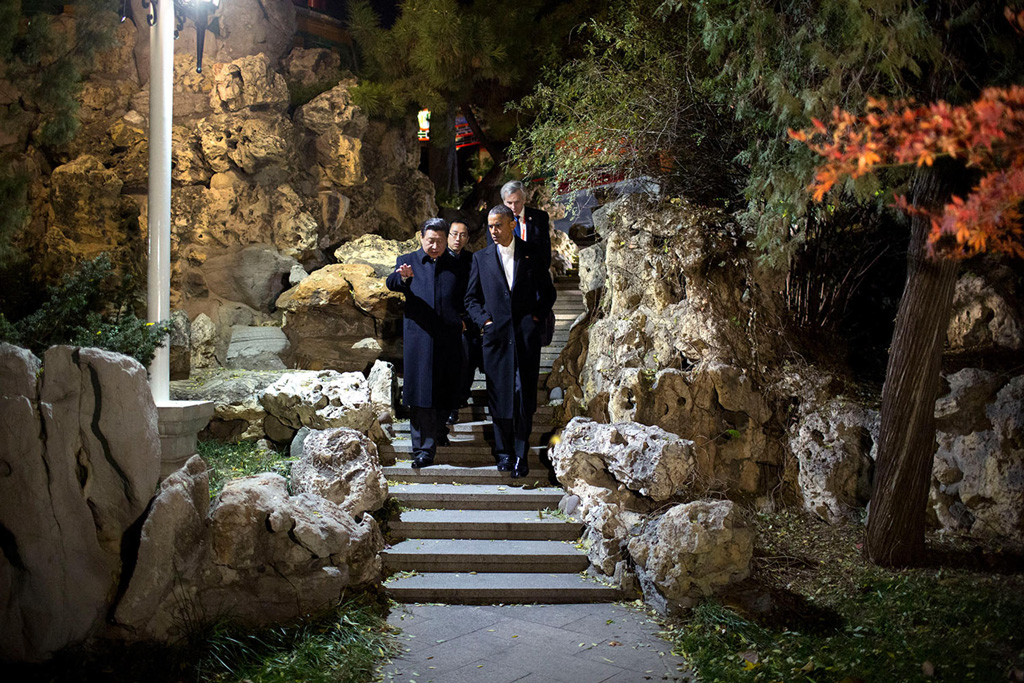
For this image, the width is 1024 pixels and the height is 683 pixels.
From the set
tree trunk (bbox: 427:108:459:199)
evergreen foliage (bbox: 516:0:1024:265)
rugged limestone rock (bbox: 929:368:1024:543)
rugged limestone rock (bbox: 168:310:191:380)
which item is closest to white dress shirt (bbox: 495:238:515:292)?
evergreen foliage (bbox: 516:0:1024:265)

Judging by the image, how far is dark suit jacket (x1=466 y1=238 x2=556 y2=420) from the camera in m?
6.57

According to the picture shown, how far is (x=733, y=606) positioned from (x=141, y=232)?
8.51 m

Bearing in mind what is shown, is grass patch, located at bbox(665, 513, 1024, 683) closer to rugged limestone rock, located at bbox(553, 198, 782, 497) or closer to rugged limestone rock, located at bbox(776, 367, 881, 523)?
rugged limestone rock, located at bbox(776, 367, 881, 523)

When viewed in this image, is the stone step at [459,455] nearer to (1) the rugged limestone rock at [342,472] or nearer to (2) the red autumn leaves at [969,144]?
(1) the rugged limestone rock at [342,472]

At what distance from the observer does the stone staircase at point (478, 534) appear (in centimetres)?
543

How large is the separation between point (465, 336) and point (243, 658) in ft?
12.6

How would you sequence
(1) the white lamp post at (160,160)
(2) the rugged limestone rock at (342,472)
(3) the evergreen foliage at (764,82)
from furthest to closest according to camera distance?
1. (1) the white lamp post at (160,160)
2. (2) the rugged limestone rock at (342,472)
3. (3) the evergreen foliage at (764,82)

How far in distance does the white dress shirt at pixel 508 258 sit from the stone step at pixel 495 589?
8.41ft

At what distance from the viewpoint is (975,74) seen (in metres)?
5.15

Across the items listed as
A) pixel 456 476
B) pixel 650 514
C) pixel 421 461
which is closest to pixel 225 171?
pixel 421 461

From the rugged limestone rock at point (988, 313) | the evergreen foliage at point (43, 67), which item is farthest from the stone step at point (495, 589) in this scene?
the evergreen foliage at point (43, 67)

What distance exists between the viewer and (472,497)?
6469 millimetres

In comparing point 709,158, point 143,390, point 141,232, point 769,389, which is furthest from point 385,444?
point 141,232

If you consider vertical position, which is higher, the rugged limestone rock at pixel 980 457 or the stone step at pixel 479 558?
the rugged limestone rock at pixel 980 457
